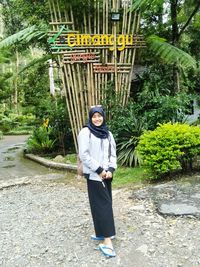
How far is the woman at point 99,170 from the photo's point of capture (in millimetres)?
4055

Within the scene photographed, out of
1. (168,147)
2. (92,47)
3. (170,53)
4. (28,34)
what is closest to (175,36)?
(170,53)

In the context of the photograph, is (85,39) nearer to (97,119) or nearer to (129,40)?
(129,40)

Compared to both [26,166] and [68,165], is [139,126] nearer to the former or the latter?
[68,165]

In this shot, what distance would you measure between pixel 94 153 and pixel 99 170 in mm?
220

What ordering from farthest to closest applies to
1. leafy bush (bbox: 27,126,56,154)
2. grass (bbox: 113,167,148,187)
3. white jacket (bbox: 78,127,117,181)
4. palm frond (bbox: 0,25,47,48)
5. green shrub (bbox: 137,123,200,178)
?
leafy bush (bbox: 27,126,56,154) → palm frond (bbox: 0,25,47,48) → grass (bbox: 113,167,148,187) → green shrub (bbox: 137,123,200,178) → white jacket (bbox: 78,127,117,181)

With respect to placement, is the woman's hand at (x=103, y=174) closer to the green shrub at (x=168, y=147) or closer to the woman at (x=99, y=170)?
the woman at (x=99, y=170)

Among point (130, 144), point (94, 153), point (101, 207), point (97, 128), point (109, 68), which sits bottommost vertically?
point (101, 207)

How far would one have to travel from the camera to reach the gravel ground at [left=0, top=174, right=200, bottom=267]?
12.8 ft

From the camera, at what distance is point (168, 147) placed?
20.4 ft

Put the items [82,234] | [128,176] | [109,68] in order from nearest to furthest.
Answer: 1. [82,234]
2. [128,176]
3. [109,68]

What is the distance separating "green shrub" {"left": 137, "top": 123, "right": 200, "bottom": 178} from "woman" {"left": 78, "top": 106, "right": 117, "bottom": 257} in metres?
2.23

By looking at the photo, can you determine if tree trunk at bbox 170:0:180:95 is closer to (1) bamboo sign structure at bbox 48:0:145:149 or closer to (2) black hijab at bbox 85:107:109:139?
(1) bamboo sign structure at bbox 48:0:145:149

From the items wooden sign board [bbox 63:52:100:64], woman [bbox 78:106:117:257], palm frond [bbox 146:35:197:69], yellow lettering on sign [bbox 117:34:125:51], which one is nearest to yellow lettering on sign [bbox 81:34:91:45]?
wooden sign board [bbox 63:52:100:64]

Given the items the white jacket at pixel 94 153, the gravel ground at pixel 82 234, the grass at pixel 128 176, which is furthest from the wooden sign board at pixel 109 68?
the white jacket at pixel 94 153
